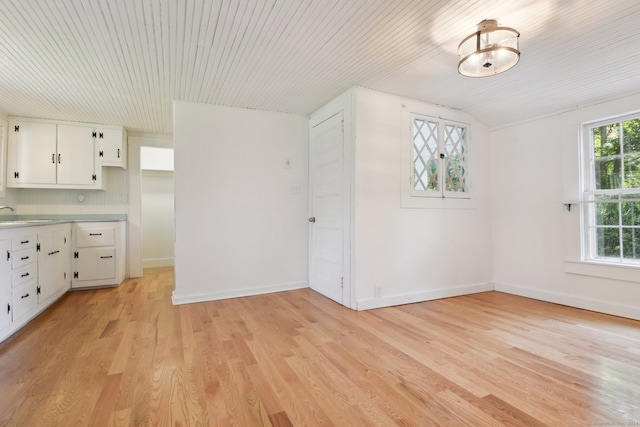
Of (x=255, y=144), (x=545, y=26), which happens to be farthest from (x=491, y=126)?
(x=255, y=144)

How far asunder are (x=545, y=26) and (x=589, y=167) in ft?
6.68

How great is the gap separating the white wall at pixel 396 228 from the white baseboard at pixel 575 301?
1.29 feet

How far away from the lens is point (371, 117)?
10.3 ft

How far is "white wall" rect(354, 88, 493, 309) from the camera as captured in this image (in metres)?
3.09

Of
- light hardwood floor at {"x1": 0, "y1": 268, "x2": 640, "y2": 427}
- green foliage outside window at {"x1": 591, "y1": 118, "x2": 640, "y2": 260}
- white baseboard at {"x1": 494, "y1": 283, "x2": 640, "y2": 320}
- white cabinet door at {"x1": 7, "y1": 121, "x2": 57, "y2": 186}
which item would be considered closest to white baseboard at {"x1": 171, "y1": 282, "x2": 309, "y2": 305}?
light hardwood floor at {"x1": 0, "y1": 268, "x2": 640, "y2": 427}

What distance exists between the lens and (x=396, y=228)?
129 inches

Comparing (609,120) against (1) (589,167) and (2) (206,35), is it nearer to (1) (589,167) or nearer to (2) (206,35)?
(1) (589,167)

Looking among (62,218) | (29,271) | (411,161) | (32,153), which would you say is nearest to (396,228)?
(411,161)

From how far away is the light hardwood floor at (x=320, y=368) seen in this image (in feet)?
4.73

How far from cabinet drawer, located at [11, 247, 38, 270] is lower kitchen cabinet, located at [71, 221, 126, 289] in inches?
45.5

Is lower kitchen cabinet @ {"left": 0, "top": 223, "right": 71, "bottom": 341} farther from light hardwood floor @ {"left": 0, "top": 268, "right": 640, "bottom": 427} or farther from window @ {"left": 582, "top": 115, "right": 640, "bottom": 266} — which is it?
window @ {"left": 582, "top": 115, "right": 640, "bottom": 266}

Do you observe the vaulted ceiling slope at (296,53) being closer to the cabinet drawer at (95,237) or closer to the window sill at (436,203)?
the window sill at (436,203)

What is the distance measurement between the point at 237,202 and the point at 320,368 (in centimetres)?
228

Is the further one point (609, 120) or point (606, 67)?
point (609, 120)
